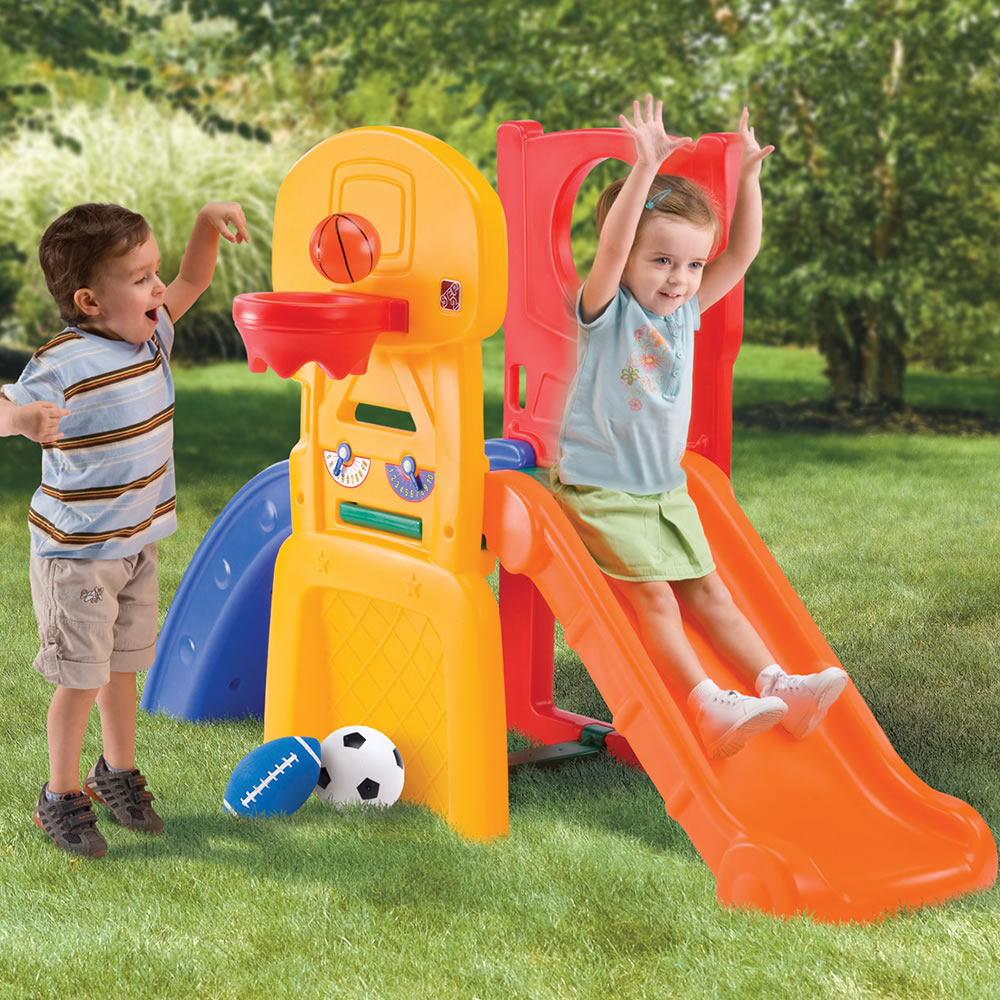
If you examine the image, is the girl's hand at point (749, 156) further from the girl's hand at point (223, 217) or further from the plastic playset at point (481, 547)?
the girl's hand at point (223, 217)

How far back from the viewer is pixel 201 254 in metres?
3.14

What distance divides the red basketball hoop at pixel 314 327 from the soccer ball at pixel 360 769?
34.1 inches

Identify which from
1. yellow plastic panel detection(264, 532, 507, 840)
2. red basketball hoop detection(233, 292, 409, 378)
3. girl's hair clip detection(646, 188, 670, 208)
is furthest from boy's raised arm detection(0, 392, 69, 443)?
girl's hair clip detection(646, 188, 670, 208)

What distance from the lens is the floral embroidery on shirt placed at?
3.10 m

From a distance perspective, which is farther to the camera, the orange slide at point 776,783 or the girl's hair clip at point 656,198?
the girl's hair clip at point 656,198

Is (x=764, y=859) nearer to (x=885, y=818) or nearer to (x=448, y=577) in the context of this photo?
(x=885, y=818)

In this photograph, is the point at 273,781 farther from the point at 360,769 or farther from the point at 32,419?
the point at 32,419

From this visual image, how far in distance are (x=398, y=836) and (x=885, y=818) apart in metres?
1.04

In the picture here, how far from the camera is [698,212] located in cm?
307

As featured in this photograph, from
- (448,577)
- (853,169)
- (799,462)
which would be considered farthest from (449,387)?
(853,169)

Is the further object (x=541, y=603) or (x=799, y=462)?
(x=799, y=462)

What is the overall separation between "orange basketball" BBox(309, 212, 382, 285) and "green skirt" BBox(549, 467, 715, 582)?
66 centimetres

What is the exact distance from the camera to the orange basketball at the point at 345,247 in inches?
123

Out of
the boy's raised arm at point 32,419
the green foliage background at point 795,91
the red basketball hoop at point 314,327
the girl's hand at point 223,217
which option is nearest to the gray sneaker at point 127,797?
the boy's raised arm at point 32,419
